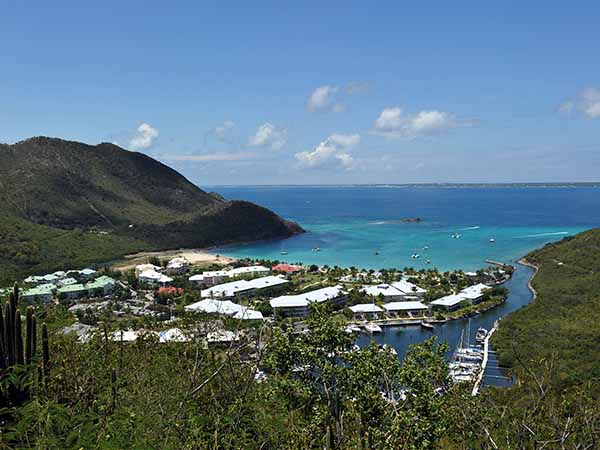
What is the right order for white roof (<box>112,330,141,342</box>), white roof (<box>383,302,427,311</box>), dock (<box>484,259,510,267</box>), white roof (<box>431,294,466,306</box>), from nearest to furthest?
white roof (<box>112,330,141,342</box>), white roof (<box>383,302,427,311</box>), white roof (<box>431,294,466,306</box>), dock (<box>484,259,510,267</box>)

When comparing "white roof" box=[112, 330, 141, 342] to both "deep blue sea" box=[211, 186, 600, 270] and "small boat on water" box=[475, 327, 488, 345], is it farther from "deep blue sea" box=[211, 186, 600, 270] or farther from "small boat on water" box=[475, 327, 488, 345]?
"deep blue sea" box=[211, 186, 600, 270]

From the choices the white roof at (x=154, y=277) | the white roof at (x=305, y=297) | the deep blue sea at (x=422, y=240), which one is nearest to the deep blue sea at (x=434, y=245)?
the deep blue sea at (x=422, y=240)

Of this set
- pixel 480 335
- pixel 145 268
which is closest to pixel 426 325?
pixel 480 335

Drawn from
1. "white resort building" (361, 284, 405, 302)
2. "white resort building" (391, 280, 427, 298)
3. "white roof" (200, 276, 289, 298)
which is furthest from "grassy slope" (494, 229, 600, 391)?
"white roof" (200, 276, 289, 298)

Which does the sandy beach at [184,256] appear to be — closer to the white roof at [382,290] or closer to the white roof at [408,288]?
the white roof at [382,290]

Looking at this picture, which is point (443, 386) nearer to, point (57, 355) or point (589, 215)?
point (57, 355)

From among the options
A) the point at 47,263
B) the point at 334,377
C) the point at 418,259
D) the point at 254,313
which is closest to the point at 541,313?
the point at 254,313
